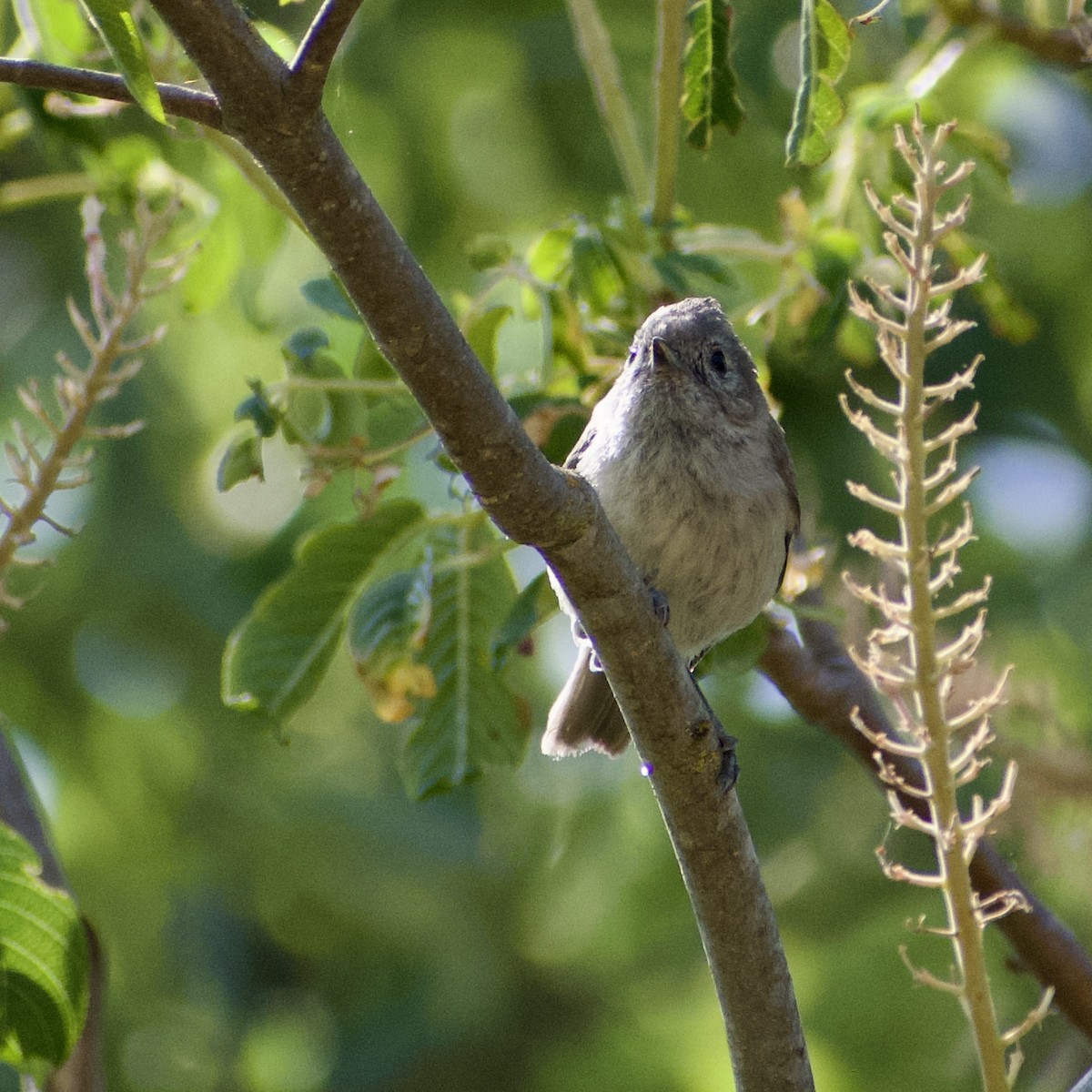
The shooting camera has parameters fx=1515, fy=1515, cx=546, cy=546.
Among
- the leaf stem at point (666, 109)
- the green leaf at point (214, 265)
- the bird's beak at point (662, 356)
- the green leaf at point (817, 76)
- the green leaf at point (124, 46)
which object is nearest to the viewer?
the green leaf at point (124, 46)

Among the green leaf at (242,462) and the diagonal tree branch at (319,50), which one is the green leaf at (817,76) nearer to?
the diagonal tree branch at (319,50)

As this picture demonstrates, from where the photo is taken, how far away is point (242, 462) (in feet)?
8.38

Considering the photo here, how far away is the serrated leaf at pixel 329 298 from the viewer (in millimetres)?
2619

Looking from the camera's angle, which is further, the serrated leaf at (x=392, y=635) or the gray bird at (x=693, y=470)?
the gray bird at (x=693, y=470)

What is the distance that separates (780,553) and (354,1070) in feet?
5.71

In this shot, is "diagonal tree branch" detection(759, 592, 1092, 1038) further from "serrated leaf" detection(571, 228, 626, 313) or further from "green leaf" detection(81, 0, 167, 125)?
"green leaf" detection(81, 0, 167, 125)

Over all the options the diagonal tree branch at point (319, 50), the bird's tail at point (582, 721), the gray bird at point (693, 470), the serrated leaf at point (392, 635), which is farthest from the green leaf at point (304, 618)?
the diagonal tree branch at point (319, 50)

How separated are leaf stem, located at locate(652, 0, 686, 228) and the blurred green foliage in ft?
2.07

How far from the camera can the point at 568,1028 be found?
3.80 meters

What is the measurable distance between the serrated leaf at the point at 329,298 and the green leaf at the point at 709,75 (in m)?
0.69

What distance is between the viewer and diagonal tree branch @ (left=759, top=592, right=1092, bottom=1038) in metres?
2.76

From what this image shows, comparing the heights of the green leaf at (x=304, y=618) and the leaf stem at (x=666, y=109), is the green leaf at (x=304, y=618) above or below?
below

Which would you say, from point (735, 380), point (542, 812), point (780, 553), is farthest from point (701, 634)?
point (542, 812)

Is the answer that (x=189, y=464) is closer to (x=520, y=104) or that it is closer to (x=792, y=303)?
(x=520, y=104)
